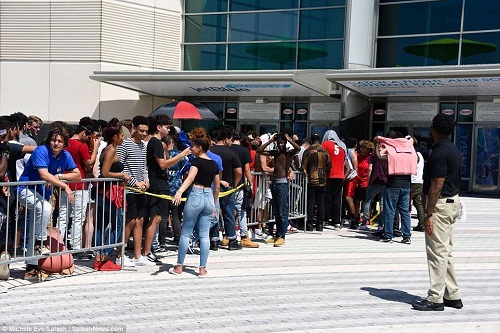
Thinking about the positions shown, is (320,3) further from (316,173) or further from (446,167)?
(446,167)

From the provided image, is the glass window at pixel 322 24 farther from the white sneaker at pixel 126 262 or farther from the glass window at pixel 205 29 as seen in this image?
the white sneaker at pixel 126 262

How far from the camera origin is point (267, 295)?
7.42 meters

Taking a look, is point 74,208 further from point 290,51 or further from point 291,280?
point 290,51

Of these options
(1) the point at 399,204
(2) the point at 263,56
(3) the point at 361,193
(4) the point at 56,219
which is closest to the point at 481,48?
(2) the point at 263,56

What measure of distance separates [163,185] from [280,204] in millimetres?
2540

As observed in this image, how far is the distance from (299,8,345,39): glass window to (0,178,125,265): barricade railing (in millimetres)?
16108

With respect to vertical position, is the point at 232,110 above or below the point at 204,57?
below

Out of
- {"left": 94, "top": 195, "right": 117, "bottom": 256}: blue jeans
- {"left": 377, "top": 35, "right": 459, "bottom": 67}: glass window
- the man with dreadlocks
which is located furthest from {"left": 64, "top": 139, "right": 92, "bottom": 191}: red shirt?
{"left": 377, "top": 35, "right": 459, "bottom": 67}: glass window

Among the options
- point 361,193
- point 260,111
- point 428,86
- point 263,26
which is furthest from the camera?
point 260,111

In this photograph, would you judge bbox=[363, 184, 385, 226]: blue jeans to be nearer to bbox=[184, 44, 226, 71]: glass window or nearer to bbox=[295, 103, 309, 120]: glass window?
bbox=[295, 103, 309, 120]: glass window

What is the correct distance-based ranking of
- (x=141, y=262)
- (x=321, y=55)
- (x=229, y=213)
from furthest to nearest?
(x=321, y=55) → (x=229, y=213) → (x=141, y=262)

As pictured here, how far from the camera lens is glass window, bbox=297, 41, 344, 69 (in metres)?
23.0

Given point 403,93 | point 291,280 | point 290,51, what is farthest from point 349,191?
point 290,51

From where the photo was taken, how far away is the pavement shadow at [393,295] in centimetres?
741
